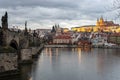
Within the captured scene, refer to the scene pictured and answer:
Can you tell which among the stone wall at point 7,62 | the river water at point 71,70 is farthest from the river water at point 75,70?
the stone wall at point 7,62

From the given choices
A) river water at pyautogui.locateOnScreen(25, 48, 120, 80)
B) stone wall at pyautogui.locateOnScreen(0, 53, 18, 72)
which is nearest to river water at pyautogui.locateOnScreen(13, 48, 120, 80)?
river water at pyautogui.locateOnScreen(25, 48, 120, 80)

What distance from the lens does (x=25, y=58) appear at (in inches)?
1452

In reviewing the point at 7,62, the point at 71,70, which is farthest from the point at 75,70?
the point at 7,62

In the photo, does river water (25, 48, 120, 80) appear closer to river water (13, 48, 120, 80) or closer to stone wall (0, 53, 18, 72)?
river water (13, 48, 120, 80)

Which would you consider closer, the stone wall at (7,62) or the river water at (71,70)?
the stone wall at (7,62)

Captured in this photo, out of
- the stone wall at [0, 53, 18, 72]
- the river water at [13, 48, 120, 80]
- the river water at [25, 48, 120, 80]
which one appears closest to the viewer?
the stone wall at [0, 53, 18, 72]

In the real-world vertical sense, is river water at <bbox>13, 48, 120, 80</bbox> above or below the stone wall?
below

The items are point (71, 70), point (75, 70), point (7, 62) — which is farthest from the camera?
point (75, 70)

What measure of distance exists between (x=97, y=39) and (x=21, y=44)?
118723mm

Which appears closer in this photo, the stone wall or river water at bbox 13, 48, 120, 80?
the stone wall

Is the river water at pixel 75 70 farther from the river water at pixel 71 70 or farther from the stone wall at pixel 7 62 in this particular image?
the stone wall at pixel 7 62

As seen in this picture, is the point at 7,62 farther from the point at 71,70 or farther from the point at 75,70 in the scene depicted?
the point at 75,70

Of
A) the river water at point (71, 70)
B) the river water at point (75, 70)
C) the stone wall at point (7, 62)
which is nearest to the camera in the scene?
the stone wall at point (7, 62)

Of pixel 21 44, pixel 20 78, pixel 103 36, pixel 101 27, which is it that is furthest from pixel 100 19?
pixel 20 78
